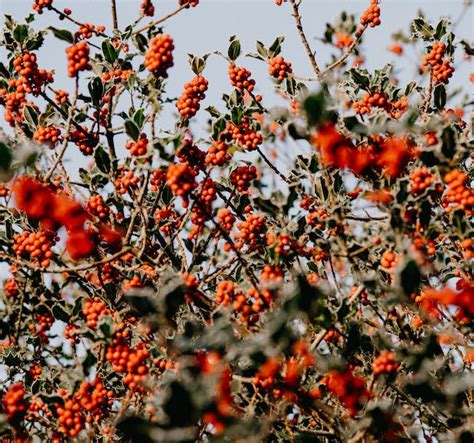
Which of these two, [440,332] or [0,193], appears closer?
[440,332]

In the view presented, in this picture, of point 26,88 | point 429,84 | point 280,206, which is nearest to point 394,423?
point 280,206

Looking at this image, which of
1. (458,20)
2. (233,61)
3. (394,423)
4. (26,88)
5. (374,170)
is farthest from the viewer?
(458,20)

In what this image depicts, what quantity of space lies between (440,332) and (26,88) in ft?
11.2

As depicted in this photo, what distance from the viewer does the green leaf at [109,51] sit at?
4.79 m

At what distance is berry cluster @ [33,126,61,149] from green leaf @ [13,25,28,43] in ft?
2.22

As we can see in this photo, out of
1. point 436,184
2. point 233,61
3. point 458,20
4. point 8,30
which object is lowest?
point 436,184

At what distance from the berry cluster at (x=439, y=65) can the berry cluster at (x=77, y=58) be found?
3007 mm

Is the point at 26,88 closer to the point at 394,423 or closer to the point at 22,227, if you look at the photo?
the point at 22,227

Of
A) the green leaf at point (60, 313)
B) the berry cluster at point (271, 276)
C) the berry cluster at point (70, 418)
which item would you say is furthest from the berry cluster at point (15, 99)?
the berry cluster at point (271, 276)

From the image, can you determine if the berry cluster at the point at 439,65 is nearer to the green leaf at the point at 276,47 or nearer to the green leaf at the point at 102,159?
the green leaf at the point at 276,47

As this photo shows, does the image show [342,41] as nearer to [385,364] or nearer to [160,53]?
[160,53]

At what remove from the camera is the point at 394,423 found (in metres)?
3.53

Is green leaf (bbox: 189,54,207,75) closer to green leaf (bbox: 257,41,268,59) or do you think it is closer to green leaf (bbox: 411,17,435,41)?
green leaf (bbox: 257,41,268,59)

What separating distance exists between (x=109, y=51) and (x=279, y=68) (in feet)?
4.76
